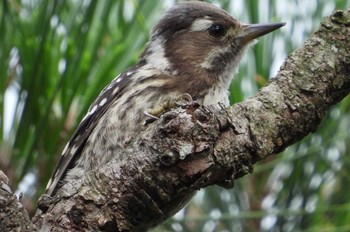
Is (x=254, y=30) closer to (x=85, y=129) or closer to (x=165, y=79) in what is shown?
(x=165, y=79)

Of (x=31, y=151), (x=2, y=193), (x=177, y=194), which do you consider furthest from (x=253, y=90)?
(x=2, y=193)

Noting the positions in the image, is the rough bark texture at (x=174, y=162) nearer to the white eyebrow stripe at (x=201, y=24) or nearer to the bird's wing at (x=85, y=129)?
the bird's wing at (x=85, y=129)

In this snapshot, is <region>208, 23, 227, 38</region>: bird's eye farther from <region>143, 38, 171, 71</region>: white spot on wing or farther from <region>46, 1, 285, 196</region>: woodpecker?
<region>143, 38, 171, 71</region>: white spot on wing

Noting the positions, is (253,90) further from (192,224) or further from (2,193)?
(2,193)

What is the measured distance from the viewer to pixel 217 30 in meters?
3.35

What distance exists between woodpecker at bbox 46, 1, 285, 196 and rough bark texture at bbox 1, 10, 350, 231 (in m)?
0.68

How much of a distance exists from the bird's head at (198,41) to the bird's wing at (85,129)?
206 mm

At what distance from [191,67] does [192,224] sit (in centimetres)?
63

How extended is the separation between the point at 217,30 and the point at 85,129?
80 cm

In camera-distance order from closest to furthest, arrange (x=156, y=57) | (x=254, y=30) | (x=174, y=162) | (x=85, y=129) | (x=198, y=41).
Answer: (x=174, y=162) → (x=85, y=129) → (x=254, y=30) → (x=156, y=57) → (x=198, y=41)

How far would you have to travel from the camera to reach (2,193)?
5.25 feet

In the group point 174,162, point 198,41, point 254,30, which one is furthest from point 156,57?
point 174,162

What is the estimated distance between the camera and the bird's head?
3.14 metres

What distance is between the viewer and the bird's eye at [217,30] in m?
3.33
